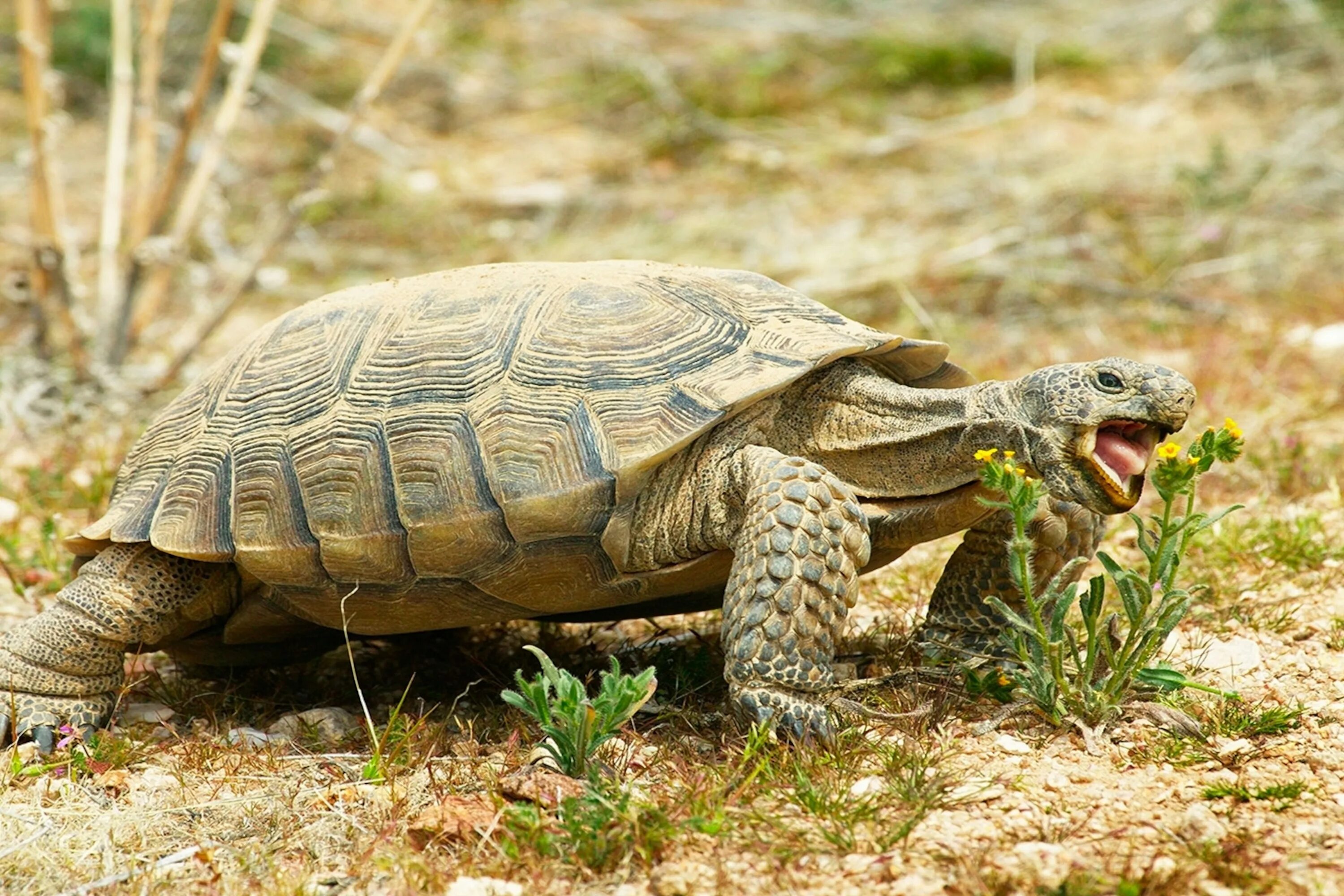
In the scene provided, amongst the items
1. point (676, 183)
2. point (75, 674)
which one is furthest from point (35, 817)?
point (676, 183)

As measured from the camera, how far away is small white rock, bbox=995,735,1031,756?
9.10 ft

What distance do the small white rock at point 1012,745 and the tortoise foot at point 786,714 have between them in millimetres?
364

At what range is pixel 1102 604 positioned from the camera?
9.44 ft

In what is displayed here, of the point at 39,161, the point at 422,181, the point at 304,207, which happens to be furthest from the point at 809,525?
the point at 422,181

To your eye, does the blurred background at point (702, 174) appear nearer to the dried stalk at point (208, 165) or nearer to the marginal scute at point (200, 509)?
the dried stalk at point (208, 165)

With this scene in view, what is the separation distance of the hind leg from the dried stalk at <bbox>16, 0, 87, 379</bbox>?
3018 mm

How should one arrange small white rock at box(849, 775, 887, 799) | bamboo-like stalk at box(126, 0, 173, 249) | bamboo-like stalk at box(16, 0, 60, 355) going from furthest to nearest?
bamboo-like stalk at box(126, 0, 173, 249) < bamboo-like stalk at box(16, 0, 60, 355) < small white rock at box(849, 775, 887, 799)

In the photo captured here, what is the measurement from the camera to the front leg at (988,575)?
10.8ft

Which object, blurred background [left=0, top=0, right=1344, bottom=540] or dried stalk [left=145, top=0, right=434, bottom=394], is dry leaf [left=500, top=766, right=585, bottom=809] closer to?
blurred background [left=0, top=0, right=1344, bottom=540]

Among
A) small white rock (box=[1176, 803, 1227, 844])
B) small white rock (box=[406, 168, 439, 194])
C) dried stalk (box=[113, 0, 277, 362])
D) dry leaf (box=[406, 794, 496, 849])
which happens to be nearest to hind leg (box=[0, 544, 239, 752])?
dry leaf (box=[406, 794, 496, 849])

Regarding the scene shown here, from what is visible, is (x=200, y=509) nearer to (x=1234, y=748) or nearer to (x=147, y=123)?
(x=1234, y=748)

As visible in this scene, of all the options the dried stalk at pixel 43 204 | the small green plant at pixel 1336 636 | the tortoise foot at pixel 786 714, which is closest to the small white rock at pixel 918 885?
the tortoise foot at pixel 786 714

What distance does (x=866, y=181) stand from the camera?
30.5 feet

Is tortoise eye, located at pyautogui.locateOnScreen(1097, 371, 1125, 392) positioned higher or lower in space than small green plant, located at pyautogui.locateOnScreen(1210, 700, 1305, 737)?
higher
